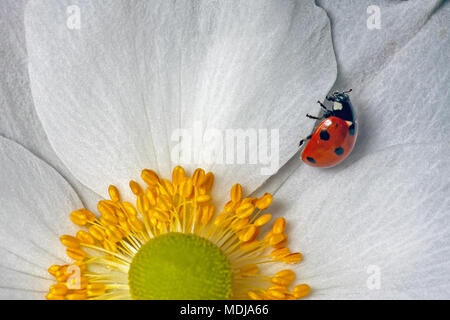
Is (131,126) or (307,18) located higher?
(307,18)

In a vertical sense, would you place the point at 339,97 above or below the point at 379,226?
above

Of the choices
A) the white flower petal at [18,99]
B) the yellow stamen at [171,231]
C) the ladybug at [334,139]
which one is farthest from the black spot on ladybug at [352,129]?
the white flower petal at [18,99]

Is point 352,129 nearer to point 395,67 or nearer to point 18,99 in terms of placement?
point 395,67

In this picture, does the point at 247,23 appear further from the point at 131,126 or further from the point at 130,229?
the point at 130,229

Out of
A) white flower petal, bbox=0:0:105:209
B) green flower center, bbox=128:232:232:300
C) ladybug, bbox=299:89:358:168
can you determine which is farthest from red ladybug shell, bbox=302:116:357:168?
white flower petal, bbox=0:0:105:209

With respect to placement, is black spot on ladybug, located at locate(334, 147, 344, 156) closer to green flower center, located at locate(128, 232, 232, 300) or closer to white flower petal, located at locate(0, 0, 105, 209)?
green flower center, located at locate(128, 232, 232, 300)

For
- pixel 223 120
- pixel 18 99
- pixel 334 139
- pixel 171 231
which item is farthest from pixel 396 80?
pixel 18 99

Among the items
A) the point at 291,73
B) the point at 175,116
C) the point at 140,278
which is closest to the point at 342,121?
the point at 291,73
